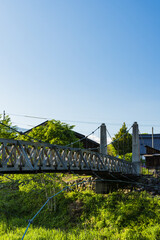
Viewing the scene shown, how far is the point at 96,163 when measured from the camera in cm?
1684

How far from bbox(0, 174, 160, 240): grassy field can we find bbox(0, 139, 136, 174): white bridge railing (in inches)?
72.3

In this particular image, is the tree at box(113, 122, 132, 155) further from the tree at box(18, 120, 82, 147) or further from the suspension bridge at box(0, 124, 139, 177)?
the suspension bridge at box(0, 124, 139, 177)

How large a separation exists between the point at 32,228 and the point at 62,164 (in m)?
6.59

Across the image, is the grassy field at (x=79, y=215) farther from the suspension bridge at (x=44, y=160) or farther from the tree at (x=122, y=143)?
the tree at (x=122, y=143)

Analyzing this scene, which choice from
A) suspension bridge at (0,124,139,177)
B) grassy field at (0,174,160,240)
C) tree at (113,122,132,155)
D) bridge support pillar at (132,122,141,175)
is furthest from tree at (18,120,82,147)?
tree at (113,122,132,155)

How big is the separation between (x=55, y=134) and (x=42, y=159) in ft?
32.4

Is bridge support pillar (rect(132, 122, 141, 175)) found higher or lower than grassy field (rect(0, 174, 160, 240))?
higher

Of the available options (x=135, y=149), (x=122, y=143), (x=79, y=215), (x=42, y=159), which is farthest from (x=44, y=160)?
(x=122, y=143)

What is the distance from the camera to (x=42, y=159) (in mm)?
11648

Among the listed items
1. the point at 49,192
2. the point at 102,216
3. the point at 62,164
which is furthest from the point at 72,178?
the point at 62,164

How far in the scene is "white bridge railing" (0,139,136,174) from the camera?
32.6 feet

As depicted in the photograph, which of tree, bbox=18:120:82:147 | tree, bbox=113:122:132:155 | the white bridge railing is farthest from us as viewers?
tree, bbox=113:122:132:155

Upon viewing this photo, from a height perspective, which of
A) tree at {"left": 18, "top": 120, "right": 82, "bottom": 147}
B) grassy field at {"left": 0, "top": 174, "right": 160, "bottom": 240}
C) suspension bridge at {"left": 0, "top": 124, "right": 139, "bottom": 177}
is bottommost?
grassy field at {"left": 0, "top": 174, "right": 160, "bottom": 240}

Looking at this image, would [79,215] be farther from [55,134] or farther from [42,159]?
[42,159]
